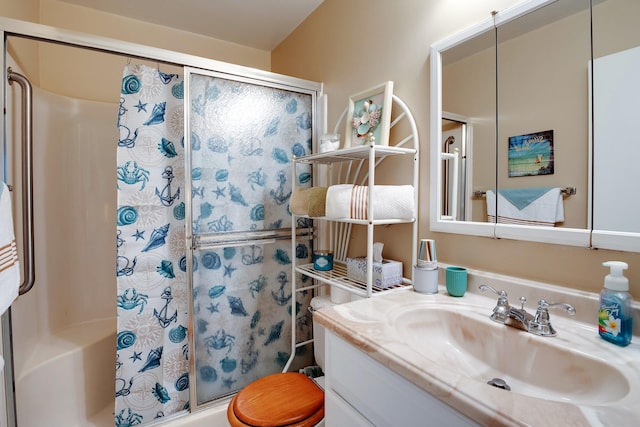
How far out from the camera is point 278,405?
45.4 inches

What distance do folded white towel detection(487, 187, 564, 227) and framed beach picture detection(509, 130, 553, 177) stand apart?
7cm

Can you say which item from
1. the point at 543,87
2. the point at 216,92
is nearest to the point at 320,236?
the point at 216,92

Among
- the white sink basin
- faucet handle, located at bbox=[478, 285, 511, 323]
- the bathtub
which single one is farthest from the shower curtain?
faucet handle, located at bbox=[478, 285, 511, 323]

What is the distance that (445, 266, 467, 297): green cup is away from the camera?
1001 mm

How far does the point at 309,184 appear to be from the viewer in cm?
186

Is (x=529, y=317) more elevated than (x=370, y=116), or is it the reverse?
(x=370, y=116)

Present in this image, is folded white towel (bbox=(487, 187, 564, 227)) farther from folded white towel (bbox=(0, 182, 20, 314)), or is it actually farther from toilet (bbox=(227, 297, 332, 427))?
folded white towel (bbox=(0, 182, 20, 314))

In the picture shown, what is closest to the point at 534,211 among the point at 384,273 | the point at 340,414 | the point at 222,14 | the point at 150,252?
the point at 384,273

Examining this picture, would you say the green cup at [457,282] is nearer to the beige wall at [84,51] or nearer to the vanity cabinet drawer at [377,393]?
the vanity cabinet drawer at [377,393]

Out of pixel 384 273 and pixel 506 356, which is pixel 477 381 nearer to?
pixel 506 356

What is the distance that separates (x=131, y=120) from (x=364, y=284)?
4.12 feet

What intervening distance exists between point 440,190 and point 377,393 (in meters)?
0.74

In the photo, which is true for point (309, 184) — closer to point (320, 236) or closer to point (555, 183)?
point (320, 236)

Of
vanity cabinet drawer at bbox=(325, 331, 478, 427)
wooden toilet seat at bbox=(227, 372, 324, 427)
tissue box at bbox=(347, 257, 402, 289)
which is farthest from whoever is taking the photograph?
tissue box at bbox=(347, 257, 402, 289)
